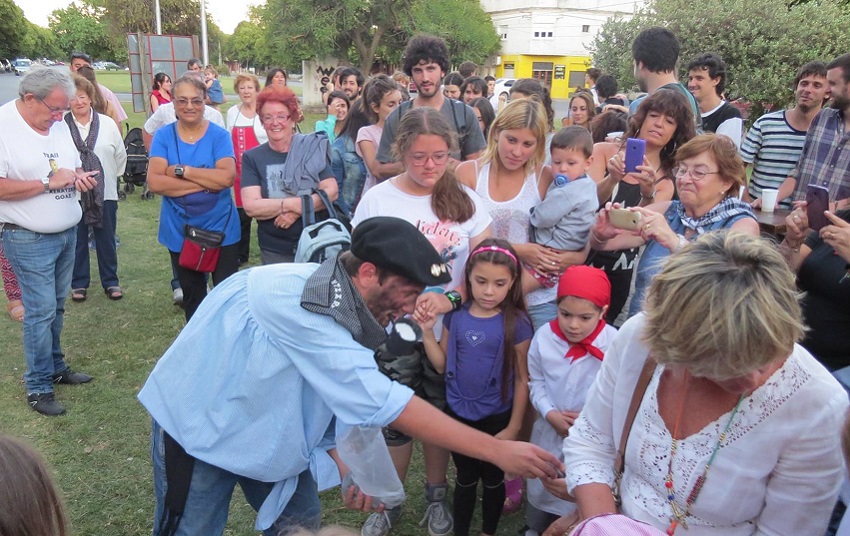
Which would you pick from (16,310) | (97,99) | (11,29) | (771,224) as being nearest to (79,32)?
(11,29)

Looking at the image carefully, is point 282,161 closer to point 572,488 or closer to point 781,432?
point 572,488

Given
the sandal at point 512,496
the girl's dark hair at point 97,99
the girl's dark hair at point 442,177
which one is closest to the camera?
the girl's dark hair at point 442,177

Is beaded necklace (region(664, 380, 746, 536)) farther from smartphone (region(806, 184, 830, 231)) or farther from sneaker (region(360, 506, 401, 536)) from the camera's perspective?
sneaker (region(360, 506, 401, 536))

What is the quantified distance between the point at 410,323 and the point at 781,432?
1754 mm

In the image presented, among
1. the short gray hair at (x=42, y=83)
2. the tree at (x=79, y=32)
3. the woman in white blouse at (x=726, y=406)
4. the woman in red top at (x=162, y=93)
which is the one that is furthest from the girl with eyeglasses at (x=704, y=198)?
the tree at (x=79, y=32)

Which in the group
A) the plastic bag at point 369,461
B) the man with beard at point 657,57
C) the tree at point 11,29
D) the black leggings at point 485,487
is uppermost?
the tree at point 11,29

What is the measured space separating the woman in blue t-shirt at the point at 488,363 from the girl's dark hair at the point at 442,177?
29cm

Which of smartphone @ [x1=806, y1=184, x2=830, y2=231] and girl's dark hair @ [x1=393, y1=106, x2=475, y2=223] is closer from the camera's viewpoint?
smartphone @ [x1=806, y1=184, x2=830, y2=231]

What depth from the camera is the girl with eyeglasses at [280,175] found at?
14.7ft

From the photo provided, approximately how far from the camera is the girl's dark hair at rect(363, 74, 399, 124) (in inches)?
220

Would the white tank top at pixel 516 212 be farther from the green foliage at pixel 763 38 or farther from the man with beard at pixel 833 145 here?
the green foliage at pixel 763 38

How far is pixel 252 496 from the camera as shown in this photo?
2.52m

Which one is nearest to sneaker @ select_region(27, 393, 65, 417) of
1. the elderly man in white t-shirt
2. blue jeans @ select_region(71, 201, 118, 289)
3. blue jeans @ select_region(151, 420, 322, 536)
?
the elderly man in white t-shirt

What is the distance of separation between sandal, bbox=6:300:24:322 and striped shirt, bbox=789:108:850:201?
6773 millimetres
